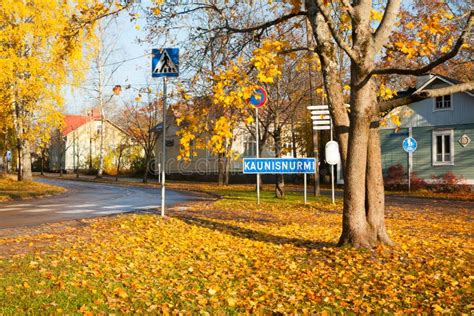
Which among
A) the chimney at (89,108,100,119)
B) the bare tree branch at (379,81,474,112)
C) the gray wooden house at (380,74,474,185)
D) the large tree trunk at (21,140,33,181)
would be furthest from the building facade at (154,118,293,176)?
the bare tree branch at (379,81,474,112)

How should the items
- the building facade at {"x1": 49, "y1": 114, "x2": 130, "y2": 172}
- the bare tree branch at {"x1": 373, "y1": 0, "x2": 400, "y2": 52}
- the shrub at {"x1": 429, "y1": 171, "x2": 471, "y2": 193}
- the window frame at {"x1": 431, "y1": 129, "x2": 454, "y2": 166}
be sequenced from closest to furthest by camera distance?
the bare tree branch at {"x1": 373, "y1": 0, "x2": 400, "y2": 52}, the shrub at {"x1": 429, "y1": 171, "x2": 471, "y2": 193}, the window frame at {"x1": 431, "y1": 129, "x2": 454, "y2": 166}, the building facade at {"x1": 49, "y1": 114, "x2": 130, "y2": 172}

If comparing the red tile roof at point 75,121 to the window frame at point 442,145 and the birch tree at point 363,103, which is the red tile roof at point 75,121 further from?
the birch tree at point 363,103

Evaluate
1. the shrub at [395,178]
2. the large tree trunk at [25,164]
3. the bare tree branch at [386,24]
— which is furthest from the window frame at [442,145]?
the bare tree branch at [386,24]

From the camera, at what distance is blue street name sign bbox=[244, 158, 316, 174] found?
713 inches

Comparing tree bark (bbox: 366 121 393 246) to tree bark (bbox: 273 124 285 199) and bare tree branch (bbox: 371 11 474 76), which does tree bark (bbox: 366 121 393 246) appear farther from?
tree bark (bbox: 273 124 285 199)

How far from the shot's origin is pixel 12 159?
6334 centimetres

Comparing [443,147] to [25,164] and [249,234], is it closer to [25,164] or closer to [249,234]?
[249,234]

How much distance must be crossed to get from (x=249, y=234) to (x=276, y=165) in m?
7.31

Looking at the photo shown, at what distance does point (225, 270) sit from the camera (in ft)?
24.9

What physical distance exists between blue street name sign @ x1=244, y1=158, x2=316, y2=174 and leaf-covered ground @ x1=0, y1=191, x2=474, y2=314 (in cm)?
593

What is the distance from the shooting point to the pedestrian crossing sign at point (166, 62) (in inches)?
486

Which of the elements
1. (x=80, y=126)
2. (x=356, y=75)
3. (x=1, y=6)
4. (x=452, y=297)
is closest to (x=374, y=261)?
(x=452, y=297)

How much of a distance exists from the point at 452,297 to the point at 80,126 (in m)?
90.3

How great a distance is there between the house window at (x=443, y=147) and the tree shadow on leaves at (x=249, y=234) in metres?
24.3
